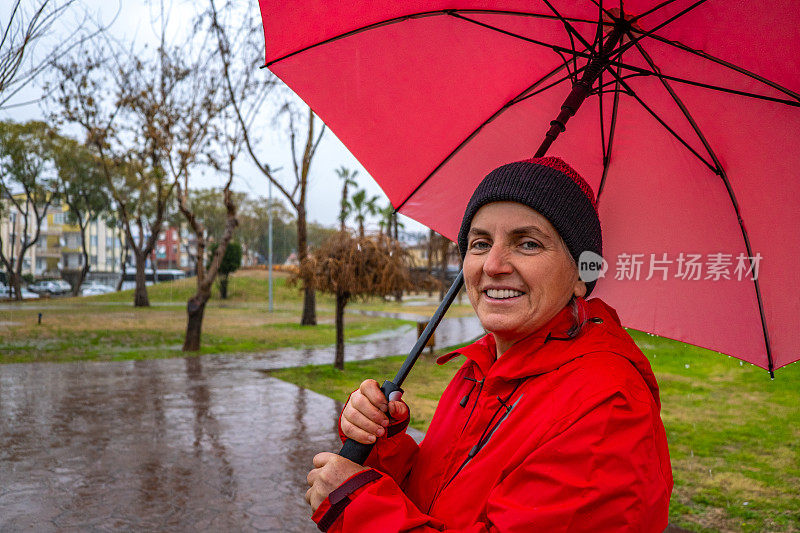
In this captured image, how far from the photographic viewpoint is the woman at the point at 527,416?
4.15ft

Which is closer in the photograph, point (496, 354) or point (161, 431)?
point (496, 354)

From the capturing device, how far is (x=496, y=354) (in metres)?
1.87

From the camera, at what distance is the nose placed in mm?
1659

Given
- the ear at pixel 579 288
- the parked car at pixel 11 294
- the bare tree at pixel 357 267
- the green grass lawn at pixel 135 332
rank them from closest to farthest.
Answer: the ear at pixel 579 288 → the bare tree at pixel 357 267 → the green grass lawn at pixel 135 332 → the parked car at pixel 11 294

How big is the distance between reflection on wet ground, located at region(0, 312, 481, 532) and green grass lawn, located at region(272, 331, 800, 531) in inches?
58.3

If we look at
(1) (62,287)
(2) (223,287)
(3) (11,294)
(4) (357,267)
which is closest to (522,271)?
(4) (357,267)

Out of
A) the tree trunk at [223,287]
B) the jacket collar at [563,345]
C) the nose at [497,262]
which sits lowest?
the tree trunk at [223,287]

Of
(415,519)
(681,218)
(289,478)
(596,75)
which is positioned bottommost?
(289,478)

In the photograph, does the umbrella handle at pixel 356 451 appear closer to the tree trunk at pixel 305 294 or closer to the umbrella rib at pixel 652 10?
the umbrella rib at pixel 652 10

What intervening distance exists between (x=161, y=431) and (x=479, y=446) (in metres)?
6.62

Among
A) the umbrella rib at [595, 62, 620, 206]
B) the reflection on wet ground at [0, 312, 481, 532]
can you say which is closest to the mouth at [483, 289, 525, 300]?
the umbrella rib at [595, 62, 620, 206]

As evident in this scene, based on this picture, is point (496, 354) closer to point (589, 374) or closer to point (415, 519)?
point (589, 374)

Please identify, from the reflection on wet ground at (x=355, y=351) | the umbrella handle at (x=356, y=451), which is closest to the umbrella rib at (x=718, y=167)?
the umbrella handle at (x=356, y=451)

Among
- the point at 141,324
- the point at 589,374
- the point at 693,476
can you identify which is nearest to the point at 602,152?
the point at 589,374
